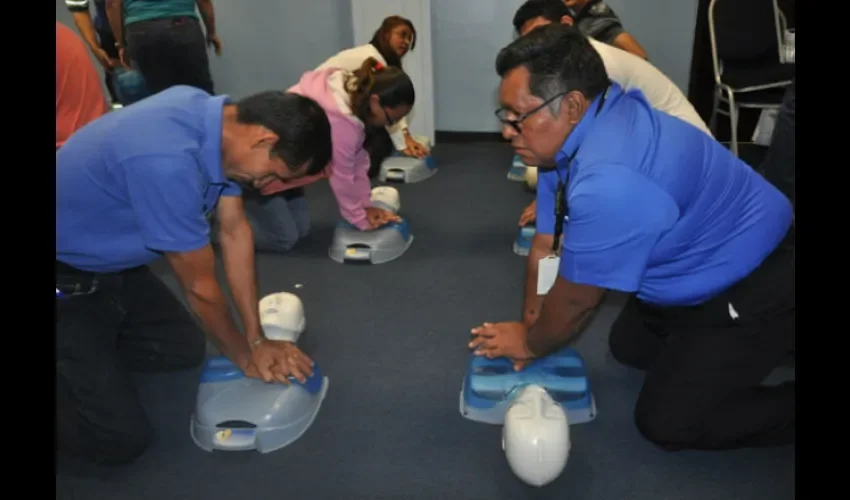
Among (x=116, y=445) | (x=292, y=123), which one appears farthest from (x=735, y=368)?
(x=116, y=445)

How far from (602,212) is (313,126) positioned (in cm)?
64

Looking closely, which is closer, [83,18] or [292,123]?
[292,123]

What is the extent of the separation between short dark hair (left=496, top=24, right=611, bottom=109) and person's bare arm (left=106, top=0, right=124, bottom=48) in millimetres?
2518

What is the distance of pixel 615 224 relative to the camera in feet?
4.45

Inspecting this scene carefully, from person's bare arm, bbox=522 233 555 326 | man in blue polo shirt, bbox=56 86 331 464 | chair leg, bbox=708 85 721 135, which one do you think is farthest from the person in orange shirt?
chair leg, bbox=708 85 721 135

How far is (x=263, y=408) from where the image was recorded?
71.5 inches

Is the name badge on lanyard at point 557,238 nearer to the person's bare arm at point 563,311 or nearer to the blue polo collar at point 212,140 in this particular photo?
the person's bare arm at point 563,311

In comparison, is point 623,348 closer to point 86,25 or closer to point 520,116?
point 520,116

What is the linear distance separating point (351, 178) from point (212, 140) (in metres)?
1.22

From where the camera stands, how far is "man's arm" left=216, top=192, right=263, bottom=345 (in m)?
1.92

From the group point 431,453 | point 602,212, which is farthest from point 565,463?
point 602,212

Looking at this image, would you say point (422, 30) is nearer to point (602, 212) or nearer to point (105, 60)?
point (105, 60)

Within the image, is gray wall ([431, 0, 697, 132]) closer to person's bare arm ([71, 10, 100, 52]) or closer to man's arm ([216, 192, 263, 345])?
person's bare arm ([71, 10, 100, 52])

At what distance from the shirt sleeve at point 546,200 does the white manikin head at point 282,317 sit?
83cm
